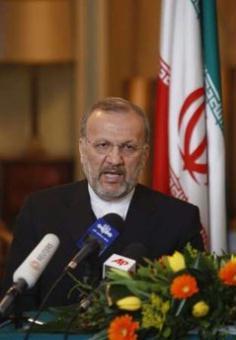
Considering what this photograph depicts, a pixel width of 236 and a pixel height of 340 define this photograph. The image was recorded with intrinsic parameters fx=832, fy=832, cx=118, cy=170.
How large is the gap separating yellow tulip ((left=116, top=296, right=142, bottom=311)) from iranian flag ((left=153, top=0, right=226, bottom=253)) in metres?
1.40

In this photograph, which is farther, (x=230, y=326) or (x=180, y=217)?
(x=180, y=217)

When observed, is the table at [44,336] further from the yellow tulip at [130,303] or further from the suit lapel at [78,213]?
the suit lapel at [78,213]

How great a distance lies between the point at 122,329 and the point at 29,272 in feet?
0.73

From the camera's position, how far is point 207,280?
1714mm

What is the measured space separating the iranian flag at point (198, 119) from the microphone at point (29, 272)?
1402 mm

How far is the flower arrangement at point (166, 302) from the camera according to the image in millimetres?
1651

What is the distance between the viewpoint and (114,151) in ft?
7.89

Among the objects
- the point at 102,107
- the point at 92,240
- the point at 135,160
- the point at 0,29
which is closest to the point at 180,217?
the point at 135,160

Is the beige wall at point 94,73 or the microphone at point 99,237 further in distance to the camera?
the beige wall at point 94,73

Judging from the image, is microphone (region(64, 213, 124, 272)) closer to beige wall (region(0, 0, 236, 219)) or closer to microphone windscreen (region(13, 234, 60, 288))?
microphone windscreen (region(13, 234, 60, 288))

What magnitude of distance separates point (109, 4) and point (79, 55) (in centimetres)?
42

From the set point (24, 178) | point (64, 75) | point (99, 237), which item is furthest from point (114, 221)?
point (64, 75)

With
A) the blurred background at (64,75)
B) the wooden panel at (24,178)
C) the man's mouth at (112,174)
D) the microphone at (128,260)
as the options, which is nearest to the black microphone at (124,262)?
the microphone at (128,260)

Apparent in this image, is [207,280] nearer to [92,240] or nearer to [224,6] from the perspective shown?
[92,240]
